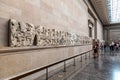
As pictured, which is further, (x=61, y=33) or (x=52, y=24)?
(x=61, y=33)

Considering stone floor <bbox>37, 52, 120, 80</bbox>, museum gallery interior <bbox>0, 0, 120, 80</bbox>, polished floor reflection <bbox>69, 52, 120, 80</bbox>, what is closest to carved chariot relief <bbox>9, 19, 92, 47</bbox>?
museum gallery interior <bbox>0, 0, 120, 80</bbox>

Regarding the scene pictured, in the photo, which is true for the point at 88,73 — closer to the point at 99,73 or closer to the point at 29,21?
the point at 99,73

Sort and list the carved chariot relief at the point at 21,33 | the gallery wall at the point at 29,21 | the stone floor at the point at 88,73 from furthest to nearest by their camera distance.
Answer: the stone floor at the point at 88,73
the carved chariot relief at the point at 21,33
the gallery wall at the point at 29,21

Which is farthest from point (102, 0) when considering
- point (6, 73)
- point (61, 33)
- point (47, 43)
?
point (6, 73)

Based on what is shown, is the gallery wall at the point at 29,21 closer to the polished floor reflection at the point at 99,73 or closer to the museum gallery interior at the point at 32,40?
the museum gallery interior at the point at 32,40

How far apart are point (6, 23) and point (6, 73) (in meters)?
1.40

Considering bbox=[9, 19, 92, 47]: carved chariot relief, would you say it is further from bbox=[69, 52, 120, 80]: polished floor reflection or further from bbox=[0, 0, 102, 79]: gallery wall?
bbox=[69, 52, 120, 80]: polished floor reflection

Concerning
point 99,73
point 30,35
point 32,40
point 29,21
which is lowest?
point 99,73

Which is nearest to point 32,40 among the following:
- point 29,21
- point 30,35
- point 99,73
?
point 30,35

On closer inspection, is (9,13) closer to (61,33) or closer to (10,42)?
(10,42)

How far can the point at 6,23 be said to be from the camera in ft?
13.0

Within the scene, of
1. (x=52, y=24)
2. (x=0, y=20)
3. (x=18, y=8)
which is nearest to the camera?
(x=0, y=20)

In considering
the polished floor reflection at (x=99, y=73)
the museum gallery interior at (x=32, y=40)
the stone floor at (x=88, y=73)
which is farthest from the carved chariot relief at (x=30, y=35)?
the polished floor reflection at (x=99, y=73)

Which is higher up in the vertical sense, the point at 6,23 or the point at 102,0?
the point at 102,0
